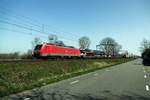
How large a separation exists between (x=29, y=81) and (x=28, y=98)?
7.90 m

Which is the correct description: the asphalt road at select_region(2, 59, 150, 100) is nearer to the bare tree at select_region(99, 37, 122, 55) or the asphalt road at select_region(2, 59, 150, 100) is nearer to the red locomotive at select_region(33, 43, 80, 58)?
the red locomotive at select_region(33, 43, 80, 58)

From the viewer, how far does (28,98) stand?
10586 millimetres

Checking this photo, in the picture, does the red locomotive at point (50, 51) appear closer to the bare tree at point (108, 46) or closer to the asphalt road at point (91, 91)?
the asphalt road at point (91, 91)

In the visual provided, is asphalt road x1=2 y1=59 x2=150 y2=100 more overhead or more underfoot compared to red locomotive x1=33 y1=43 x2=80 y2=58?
more underfoot

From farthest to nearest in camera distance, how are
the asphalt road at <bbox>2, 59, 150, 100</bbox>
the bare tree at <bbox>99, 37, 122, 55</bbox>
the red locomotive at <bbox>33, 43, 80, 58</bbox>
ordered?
the bare tree at <bbox>99, 37, 122, 55</bbox> < the red locomotive at <bbox>33, 43, 80, 58</bbox> < the asphalt road at <bbox>2, 59, 150, 100</bbox>

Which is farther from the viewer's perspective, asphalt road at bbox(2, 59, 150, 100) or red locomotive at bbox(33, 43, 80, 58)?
red locomotive at bbox(33, 43, 80, 58)

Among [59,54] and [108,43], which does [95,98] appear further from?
[108,43]

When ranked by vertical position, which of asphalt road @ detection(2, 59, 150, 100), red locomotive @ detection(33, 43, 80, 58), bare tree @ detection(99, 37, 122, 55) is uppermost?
bare tree @ detection(99, 37, 122, 55)

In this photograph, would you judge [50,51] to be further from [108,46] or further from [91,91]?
[108,46]

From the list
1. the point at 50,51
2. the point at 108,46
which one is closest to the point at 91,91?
the point at 50,51

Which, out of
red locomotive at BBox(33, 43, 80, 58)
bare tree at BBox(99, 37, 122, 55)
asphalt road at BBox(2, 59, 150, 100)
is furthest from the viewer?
bare tree at BBox(99, 37, 122, 55)

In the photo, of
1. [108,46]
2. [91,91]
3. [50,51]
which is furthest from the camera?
[108,46]

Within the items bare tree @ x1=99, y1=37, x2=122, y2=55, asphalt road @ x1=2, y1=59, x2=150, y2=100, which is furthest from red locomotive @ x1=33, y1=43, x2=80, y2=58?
bare tree @ x1=99, y1=37, x2=122, y2=55

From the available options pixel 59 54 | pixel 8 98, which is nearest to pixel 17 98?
pixel 8 98
